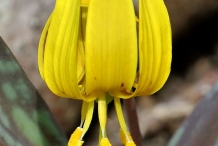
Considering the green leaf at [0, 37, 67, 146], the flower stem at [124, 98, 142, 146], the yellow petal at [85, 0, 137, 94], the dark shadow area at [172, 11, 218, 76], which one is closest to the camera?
the yellow petal at [85, 0, 137, 94]

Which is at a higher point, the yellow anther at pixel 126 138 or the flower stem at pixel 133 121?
the yellow anther at pixel 126 138

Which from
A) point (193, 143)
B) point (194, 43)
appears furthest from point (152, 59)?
point (194, 43)

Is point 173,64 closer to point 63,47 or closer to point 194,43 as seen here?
point 194,43

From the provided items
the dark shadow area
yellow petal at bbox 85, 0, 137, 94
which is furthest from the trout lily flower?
the dark shadow area

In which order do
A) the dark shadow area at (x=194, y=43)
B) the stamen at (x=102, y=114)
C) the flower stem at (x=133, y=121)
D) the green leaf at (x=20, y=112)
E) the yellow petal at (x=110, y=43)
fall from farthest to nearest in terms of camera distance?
the dark shadow area at (x=194, y=43) < the flower stem at (x=133, y=121) < the green leaf at (x=20, y=112) < the stamen at (x=102, y=114) < the yellow petal at (x=110, y=43)

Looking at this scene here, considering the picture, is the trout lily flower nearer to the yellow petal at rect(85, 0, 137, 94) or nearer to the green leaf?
the yellow petal at rect(85, 0, 137, 94)

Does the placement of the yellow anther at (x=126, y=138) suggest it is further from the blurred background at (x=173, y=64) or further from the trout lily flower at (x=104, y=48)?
the blurred background at (x=173, y=64)

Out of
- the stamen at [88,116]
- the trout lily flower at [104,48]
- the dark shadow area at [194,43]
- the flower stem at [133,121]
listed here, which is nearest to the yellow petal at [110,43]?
the trout lily flower at [104,48]

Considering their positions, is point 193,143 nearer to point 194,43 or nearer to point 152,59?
point 152,59

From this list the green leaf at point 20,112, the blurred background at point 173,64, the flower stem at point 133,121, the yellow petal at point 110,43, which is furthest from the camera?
the blurred background at point 173,64
